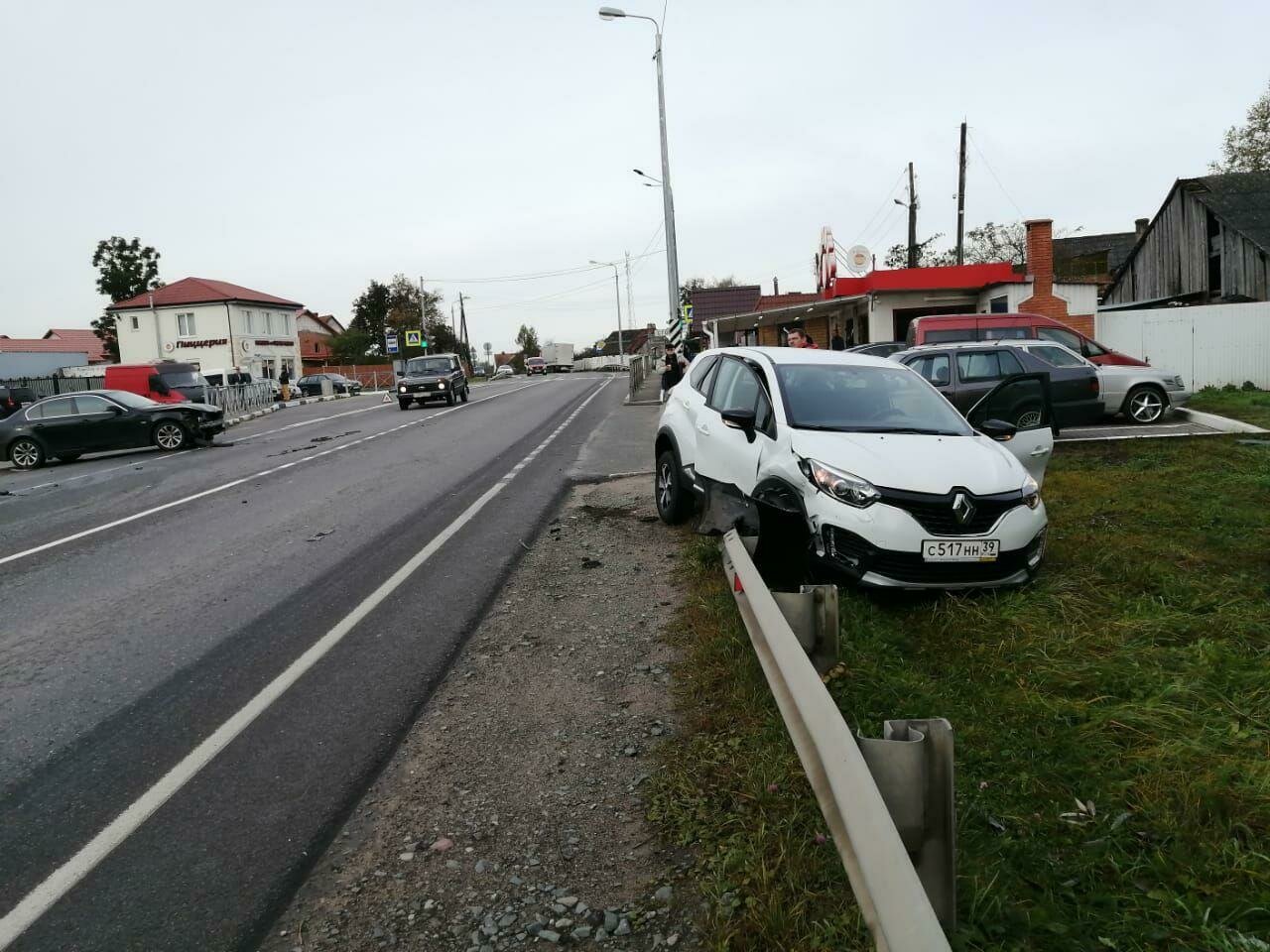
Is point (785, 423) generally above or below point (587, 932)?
above

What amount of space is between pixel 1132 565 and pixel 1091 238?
67.8m

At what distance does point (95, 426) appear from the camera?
1959cm

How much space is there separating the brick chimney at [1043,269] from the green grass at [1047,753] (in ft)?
67.7

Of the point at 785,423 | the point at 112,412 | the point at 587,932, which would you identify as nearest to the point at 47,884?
the point at 587,932

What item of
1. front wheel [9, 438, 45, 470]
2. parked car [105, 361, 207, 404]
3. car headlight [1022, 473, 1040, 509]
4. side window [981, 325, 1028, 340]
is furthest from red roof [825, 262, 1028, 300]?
car headlight [1022, 473, 1040, 509]

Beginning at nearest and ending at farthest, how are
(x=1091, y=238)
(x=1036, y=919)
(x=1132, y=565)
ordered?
1. (x=1036, y=919)
2. (x=1132, y=565)
3. (x=1091, y=238)

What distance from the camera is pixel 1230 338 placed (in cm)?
2067

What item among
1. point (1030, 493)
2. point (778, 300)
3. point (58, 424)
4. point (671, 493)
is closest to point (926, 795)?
point (1030, 493)

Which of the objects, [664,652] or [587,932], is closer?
[587,932]

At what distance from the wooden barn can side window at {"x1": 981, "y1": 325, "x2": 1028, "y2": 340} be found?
1445cm

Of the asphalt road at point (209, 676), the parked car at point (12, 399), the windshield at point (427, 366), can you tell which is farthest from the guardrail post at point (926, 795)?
the parked car at point (12, 399)

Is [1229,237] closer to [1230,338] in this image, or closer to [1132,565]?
[1230,338]

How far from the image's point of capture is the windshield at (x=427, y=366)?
32.0 meters

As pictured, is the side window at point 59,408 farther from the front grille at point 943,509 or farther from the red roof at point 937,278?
the red roof at point 937,278
